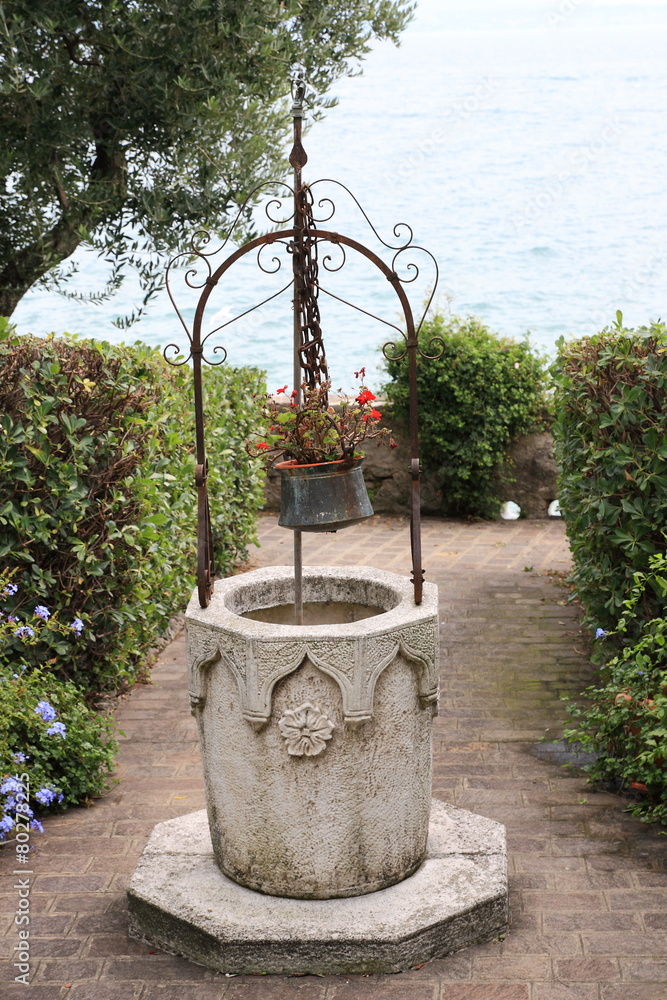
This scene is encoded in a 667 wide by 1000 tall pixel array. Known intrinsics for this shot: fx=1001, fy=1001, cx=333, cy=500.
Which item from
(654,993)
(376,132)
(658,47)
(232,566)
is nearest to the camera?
(654,993)

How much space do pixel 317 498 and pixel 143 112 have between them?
3.88 m

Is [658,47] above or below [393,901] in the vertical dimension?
above

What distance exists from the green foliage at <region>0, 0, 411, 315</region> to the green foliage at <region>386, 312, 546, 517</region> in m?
2.76

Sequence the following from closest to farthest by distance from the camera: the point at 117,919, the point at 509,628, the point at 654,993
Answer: the point at 654,993 → the point at 117,919 → the point at 509,628

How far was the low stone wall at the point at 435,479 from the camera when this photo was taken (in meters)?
9.44

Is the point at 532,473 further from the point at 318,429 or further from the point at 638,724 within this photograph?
the point at 318,429

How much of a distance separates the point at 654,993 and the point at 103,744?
8.37 feet

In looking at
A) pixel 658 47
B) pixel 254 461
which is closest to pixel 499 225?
pixel 658 47

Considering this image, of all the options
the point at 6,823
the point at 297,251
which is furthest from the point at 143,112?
the point at 6,823

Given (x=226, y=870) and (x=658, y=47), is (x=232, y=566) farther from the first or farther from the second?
(x=658, y=47)

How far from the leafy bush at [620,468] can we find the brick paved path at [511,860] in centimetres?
70

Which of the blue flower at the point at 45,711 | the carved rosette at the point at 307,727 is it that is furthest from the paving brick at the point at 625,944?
the blue flower at the point at 45,711

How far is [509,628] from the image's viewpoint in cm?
640

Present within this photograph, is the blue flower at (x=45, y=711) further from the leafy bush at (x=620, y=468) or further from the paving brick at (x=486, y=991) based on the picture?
the leafy bush at (x=620, y=468)
